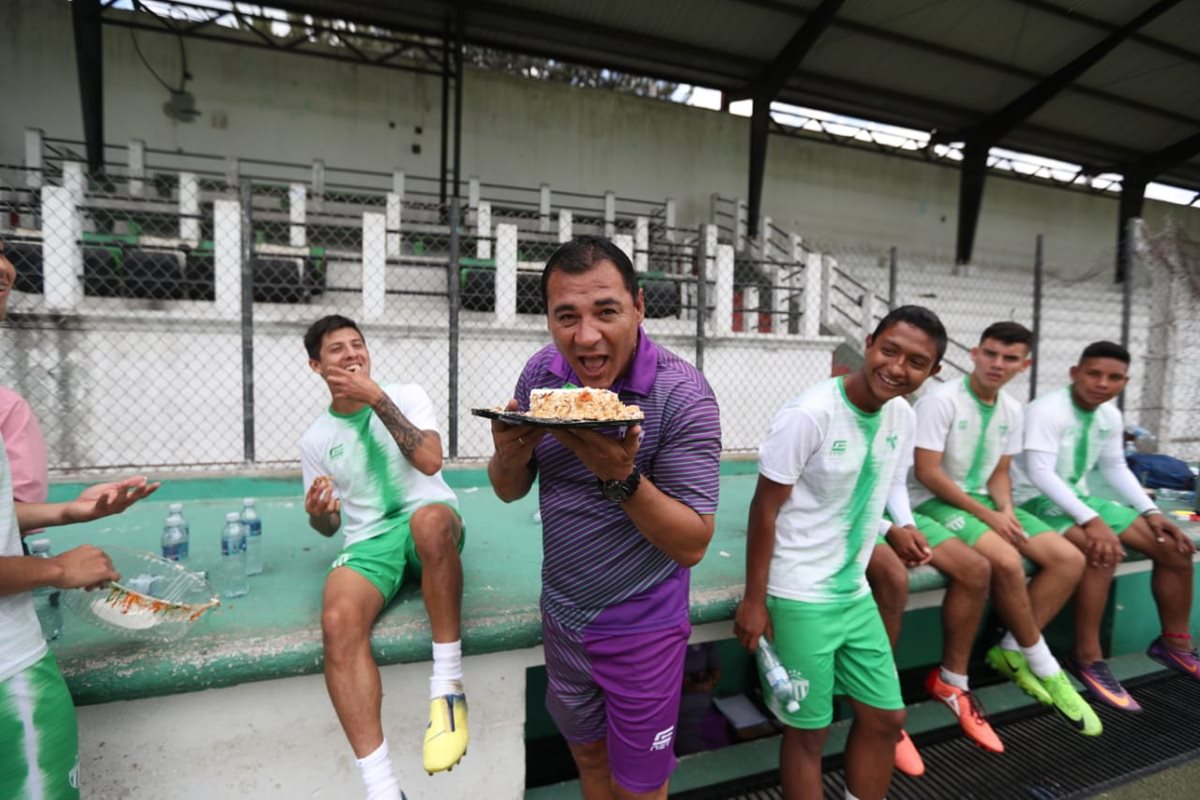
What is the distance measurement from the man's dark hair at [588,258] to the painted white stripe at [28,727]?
142 centimetres

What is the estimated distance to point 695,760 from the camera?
93.6 inches

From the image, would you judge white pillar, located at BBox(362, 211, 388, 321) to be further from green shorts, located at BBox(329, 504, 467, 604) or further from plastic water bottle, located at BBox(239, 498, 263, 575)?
green shorts, located at BBox(329, 504, 467, 604)

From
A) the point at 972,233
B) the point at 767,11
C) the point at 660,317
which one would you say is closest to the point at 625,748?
the point at 660,317

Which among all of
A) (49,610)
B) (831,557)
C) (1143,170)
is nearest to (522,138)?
(49,610)

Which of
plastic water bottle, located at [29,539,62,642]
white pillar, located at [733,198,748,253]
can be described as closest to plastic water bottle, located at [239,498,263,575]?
plastic water bottle, located at [29,539,62,642]

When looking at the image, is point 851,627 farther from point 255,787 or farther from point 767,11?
point 767,11

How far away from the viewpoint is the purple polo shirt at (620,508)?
1.28m

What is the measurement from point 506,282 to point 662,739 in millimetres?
6426

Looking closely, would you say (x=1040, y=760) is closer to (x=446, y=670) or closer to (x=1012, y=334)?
(x=1012, y=334)

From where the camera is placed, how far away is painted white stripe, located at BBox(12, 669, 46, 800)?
1222mm

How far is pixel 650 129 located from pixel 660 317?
7.77m

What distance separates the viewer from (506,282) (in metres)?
7.24

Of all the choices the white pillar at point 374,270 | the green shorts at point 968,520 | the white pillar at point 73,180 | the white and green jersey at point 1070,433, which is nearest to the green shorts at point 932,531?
the green shorts at point 968,520

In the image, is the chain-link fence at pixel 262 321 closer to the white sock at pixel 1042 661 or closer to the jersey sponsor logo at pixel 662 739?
the jersey sponsor logo at pixel 662 739
